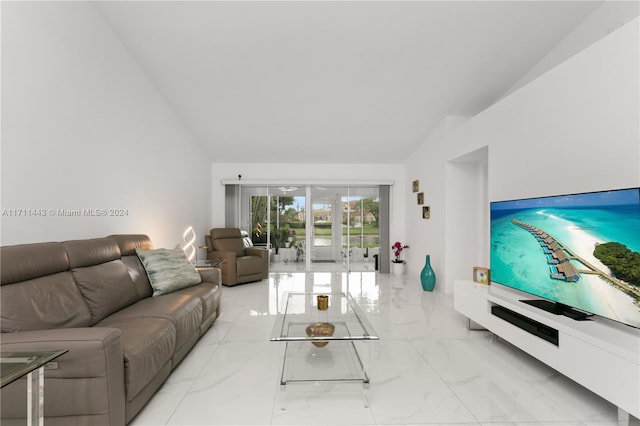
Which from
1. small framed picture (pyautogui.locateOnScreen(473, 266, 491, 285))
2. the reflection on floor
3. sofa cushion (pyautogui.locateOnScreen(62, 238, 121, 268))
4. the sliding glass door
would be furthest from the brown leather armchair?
small framed picture (pyautogui.locateOnScreen(473, 266, 491, 285))

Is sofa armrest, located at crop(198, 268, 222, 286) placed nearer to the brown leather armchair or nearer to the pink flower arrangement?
the brown leather armchair

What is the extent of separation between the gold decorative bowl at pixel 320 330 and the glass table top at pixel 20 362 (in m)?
1.37

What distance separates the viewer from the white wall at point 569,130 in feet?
6.90

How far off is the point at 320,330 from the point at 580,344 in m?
1.60

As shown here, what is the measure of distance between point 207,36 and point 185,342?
297 cm

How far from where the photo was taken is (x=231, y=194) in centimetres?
658

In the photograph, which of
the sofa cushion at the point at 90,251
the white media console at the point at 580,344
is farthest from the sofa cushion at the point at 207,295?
the white media console at the point at 580,344

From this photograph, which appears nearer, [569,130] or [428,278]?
[569,130]

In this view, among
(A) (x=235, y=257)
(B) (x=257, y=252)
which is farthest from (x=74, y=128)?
(B) (x=257, y=252)

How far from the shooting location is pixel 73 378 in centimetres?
142

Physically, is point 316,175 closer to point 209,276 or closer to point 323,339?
point 209,276

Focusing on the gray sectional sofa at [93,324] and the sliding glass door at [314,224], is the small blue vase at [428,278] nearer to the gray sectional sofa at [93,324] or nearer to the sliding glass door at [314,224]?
the sliding glass door at [314,224]

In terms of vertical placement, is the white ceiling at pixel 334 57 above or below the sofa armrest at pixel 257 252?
above

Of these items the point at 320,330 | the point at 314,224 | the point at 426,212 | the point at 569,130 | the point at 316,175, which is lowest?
the point at 320,330
